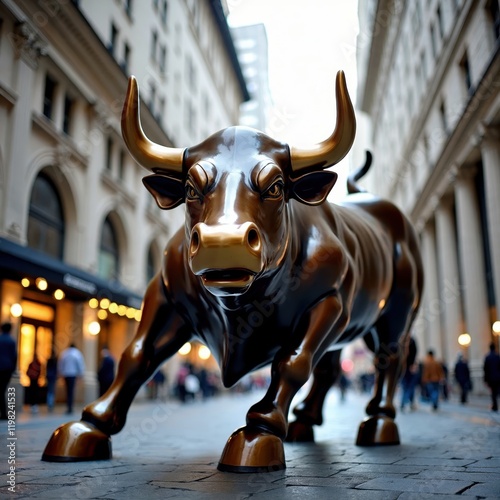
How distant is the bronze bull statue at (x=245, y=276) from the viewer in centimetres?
296

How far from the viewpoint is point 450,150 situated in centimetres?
2403

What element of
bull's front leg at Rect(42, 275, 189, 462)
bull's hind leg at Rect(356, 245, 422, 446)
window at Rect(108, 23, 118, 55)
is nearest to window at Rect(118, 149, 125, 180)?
window at Rect(108, 23, 118, 55)

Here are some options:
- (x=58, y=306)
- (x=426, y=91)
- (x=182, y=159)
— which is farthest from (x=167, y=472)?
(x=426, y=91)

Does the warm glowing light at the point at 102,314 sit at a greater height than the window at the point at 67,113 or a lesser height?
lesser

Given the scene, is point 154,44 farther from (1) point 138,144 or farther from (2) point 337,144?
(2) point 337,144

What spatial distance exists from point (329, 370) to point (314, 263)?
2398 millimetres

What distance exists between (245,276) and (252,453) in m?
0.93

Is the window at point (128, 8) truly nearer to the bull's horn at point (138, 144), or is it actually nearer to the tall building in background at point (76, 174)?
the tall building in background at point (76, 174)

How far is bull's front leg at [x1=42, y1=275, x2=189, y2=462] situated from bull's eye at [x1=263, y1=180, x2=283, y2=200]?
1100mm

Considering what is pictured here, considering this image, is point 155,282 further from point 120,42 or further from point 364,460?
point 120,42

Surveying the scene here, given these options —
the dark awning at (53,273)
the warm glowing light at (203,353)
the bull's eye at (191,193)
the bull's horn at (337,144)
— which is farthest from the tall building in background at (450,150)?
the bull's eye at (191,193)

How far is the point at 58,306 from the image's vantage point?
18.7m

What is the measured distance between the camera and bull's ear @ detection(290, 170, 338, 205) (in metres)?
3.42

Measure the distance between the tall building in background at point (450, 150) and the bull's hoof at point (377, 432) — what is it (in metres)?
13.9
